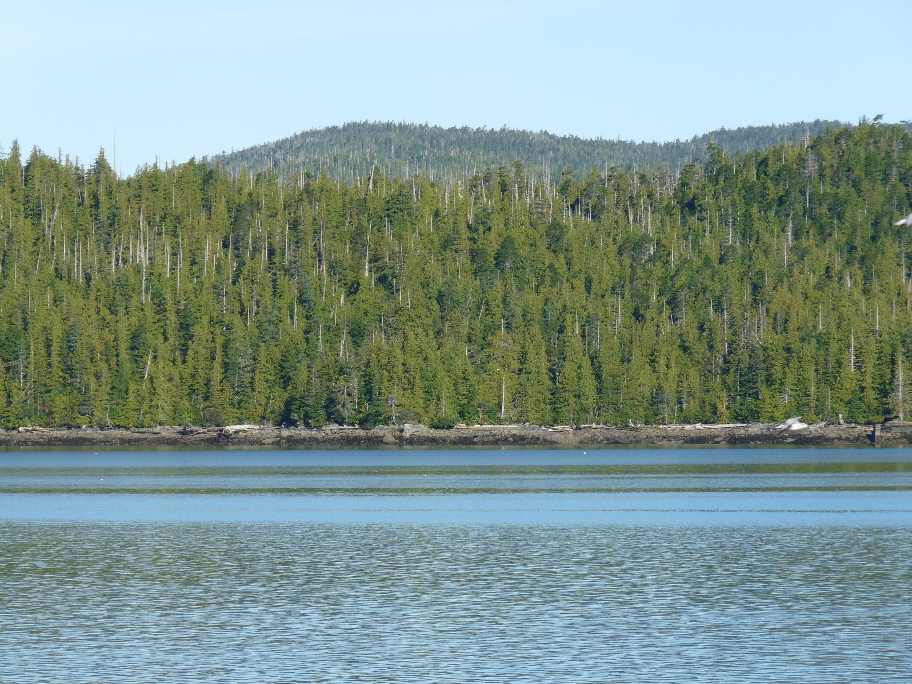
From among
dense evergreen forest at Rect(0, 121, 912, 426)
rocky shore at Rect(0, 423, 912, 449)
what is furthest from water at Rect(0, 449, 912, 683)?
dense evergreen forest at Rect(0, 121, 912, 426)

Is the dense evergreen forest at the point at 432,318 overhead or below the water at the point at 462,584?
overhead

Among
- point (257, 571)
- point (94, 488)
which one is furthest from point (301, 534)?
point (94, 488)

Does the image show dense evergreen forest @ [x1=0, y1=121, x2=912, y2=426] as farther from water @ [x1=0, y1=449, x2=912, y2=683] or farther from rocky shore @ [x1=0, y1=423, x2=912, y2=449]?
water @ [x1=0, y1=449, x2=912, y2=683]

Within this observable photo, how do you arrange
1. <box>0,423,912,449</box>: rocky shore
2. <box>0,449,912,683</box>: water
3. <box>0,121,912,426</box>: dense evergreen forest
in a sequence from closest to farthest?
1. <box>0,449,912,683</box>: water
2. <box>0,423,912,449</box>: rocky shore
3. <box>0,121,912,426</box>: dense evergreen forest

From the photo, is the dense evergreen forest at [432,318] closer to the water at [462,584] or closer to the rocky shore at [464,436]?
the rocky shore at [464,436]

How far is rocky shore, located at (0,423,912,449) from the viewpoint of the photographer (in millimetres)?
138500

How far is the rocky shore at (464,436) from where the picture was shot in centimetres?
13850

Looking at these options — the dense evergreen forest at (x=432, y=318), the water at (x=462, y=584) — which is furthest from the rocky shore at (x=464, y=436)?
the water at (x=462, y=584)

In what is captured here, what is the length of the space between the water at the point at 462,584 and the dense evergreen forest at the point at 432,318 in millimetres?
71254

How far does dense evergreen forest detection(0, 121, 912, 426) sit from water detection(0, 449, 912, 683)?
234ft

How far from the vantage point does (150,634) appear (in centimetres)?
2819

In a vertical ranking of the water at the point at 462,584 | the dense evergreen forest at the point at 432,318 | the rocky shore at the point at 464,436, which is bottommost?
the water at the point at 462,584

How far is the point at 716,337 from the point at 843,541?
386ft

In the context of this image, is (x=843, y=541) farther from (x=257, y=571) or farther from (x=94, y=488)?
(x=94, y=488)
